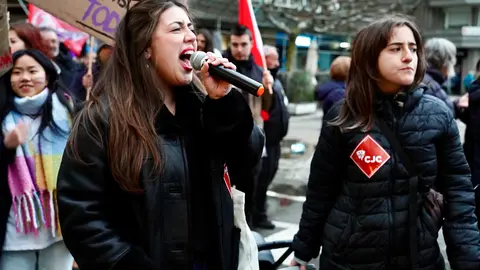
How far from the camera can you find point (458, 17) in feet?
132

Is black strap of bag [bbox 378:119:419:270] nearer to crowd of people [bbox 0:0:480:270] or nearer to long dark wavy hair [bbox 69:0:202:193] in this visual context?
crowd of people [bbox 0:0:480:270]

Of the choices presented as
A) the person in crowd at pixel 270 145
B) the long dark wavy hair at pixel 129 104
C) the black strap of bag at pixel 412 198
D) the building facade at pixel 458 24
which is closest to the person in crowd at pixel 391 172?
the black strap of bag at pixel 412 198

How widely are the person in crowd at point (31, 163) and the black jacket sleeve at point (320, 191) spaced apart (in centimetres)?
147

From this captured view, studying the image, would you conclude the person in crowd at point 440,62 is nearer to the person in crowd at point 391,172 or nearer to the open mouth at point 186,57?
the person in crowd at point 391,172

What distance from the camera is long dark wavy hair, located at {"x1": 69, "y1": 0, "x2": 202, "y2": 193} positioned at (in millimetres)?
1864

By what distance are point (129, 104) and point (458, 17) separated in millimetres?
42400

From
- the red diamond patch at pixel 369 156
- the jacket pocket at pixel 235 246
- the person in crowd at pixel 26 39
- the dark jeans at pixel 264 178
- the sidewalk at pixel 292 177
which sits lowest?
the sidewalk at pixel 292 177

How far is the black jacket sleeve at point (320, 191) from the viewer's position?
2.79m

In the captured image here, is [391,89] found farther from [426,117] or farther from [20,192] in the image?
[20,192]

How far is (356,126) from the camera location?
2.70 meters

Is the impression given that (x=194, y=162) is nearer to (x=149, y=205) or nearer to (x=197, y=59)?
(x=149, y=205)

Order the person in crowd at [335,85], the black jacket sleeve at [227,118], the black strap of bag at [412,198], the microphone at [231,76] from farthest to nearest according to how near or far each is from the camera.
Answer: the person in crowd at [335,85], the black strap of bag at [412,198], the black jacket sleeve at [227,118], the microphone at [231,76]

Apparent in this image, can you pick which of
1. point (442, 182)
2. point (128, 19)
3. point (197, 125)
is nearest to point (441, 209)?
point (442, 182)

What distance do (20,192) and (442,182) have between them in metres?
2.30
